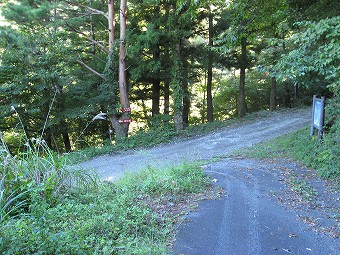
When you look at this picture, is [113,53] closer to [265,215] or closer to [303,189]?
[303,189]

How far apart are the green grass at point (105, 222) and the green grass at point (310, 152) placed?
2.93 meters

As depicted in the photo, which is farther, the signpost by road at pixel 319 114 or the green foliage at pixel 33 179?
the signpost by road at pixel 319 114

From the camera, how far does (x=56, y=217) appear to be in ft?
9.22

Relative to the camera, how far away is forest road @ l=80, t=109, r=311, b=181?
912 centimetres

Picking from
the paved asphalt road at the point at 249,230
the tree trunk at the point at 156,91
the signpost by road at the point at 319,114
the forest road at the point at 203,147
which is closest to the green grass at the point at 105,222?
the paved asphalt road at the point at 249,230

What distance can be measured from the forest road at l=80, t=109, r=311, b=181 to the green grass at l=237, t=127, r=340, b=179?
3.79 feet

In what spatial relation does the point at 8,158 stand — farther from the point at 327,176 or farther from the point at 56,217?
the point at 327,176

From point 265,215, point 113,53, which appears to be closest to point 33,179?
point 265,215

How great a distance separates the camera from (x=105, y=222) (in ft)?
8.96

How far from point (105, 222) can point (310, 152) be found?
232 inches

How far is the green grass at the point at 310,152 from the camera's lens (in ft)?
18.3

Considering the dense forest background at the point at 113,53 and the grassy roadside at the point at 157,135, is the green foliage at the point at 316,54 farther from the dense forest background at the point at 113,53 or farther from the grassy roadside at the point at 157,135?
the grassy roadside at the point at 157,135

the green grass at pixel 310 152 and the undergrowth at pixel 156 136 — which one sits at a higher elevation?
the green grass at pixel 310 152

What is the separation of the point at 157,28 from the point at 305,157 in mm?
9091
